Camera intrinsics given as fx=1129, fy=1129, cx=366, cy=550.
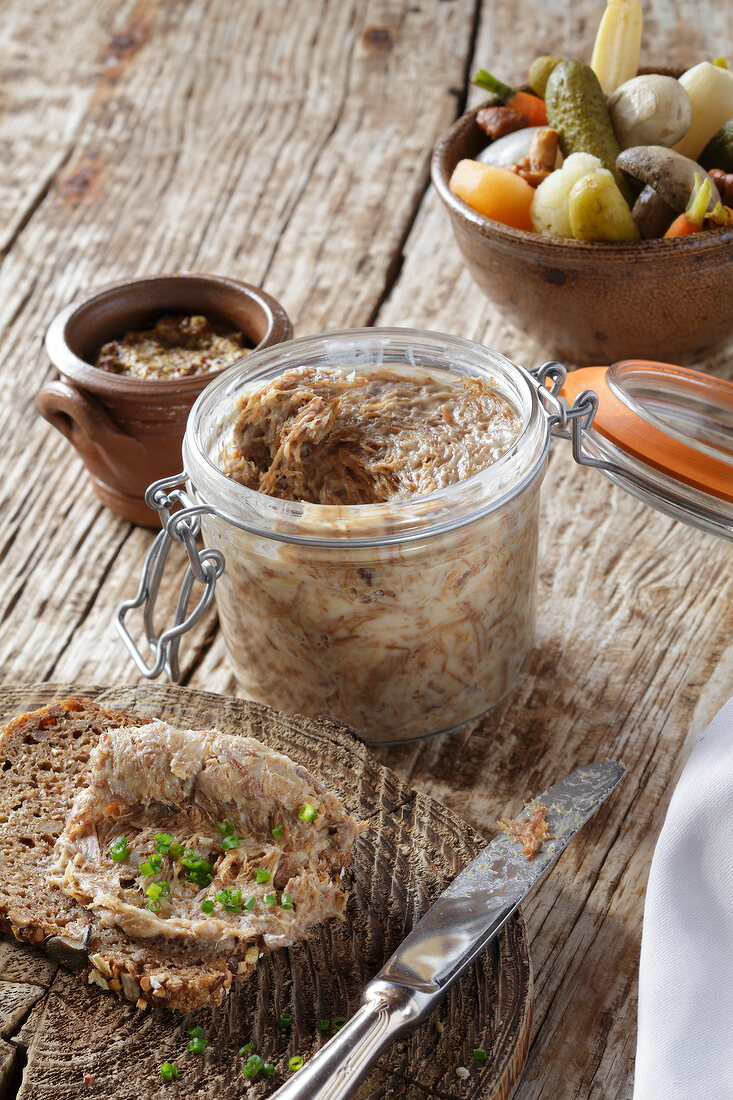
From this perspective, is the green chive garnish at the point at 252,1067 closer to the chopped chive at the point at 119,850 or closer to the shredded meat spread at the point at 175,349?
the chopped chive at the point at 119,850

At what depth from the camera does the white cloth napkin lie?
4.40 feet

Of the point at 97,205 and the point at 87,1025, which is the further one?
the point at 97,205

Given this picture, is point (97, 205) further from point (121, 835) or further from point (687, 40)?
point (121, 835)

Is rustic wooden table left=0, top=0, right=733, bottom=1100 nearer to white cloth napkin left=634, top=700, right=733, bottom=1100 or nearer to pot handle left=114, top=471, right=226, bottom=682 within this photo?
white cloth napkin left=634, top=700, right=733, bottom=1100

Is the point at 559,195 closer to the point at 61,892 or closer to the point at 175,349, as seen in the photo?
the point at 175,349

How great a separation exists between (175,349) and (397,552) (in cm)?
100

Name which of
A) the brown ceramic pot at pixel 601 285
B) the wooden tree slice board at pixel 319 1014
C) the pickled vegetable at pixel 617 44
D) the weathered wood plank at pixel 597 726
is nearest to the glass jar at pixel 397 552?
the weathered wood plank at pixel 597 726

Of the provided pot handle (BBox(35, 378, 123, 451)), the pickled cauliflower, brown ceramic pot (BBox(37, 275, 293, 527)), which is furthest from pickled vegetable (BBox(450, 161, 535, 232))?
pot handle (BBox(35, 378, 123, 451))

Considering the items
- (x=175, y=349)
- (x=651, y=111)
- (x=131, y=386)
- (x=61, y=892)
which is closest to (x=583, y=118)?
(x=651, y=111)

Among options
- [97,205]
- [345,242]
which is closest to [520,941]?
[345,242]

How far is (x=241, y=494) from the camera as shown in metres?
1.72

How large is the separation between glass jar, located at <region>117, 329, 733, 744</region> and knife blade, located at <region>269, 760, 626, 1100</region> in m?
0.30

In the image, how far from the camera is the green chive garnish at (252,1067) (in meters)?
1.39

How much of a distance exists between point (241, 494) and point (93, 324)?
0.92 meters
